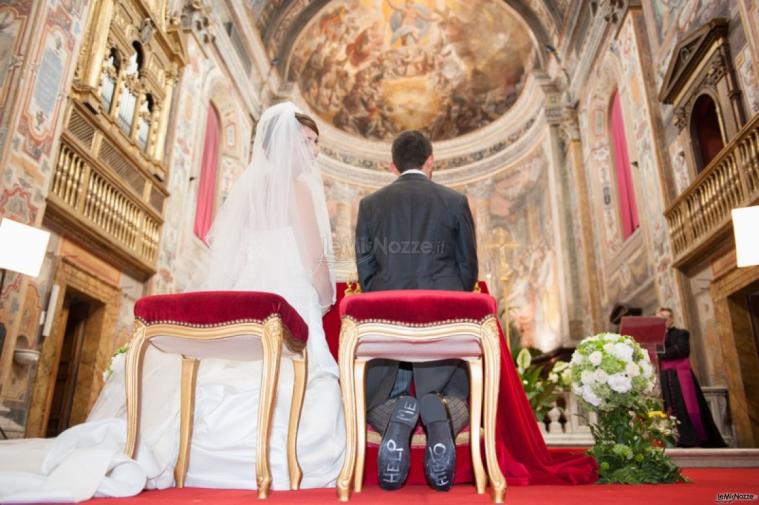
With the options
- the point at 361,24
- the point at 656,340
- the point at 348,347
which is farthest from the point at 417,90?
the point at 348,347

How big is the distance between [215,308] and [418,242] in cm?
104

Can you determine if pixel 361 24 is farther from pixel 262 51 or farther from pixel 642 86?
pixel 642 86

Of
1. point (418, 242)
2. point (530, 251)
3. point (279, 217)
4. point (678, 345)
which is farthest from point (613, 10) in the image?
point (418, 242)

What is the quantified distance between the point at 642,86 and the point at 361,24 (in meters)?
10.1

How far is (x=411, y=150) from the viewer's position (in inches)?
123

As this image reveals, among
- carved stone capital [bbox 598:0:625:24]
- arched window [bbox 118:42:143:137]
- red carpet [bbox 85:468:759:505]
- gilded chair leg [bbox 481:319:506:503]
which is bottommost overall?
red carpet [bbox 85:468:759:505]

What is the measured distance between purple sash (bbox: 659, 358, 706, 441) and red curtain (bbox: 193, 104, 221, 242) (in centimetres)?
856

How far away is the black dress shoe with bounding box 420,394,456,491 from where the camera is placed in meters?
2.43

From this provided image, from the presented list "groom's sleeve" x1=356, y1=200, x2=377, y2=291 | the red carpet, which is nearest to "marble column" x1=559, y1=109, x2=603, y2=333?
the red carpet

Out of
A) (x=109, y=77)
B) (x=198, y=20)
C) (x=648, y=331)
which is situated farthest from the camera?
(x=198, y=20)

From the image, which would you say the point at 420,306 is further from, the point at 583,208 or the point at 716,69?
the point at 583,208

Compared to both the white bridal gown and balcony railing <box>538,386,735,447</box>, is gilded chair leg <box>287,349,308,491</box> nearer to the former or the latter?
the white bridal gown

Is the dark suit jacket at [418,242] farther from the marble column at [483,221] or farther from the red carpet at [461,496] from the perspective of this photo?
the marble column at [483,221]

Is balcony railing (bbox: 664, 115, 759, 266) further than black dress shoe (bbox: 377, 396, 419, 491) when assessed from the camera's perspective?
Yes
